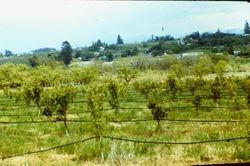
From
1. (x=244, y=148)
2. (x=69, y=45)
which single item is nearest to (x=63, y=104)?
(x=244, y=148)

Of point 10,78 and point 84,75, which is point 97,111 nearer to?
point 84,75

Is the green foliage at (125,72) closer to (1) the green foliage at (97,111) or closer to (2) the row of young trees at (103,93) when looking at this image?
(2) the row of young trees at (103,93)

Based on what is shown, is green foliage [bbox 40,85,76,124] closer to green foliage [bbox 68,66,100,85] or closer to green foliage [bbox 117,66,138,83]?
green foliage [bbox 68,66,100,85]

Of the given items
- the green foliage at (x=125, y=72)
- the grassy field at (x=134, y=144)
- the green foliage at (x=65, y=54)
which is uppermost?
the green foliage at (x=65, y=54)

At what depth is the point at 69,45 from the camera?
366 ft

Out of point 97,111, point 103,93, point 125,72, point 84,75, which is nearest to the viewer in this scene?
point 97,111

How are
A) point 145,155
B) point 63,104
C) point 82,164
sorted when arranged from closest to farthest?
point 82,164, point 145,155, point 63,104

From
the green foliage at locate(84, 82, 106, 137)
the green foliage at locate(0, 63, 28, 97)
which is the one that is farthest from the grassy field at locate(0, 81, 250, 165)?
the green foliage at locate(0, 63, 28, 97)

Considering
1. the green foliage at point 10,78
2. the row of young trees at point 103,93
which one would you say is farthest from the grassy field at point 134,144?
the green foliage at point 10,78

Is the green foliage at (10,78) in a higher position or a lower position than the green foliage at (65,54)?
lower

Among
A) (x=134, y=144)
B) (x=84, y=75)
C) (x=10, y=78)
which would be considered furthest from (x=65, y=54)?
(x=134, y=144)

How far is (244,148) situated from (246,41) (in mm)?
89137

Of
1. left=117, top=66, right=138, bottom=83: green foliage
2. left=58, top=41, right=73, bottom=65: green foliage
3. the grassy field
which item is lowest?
the grassy field

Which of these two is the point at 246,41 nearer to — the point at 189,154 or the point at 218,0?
the point at 189,154
